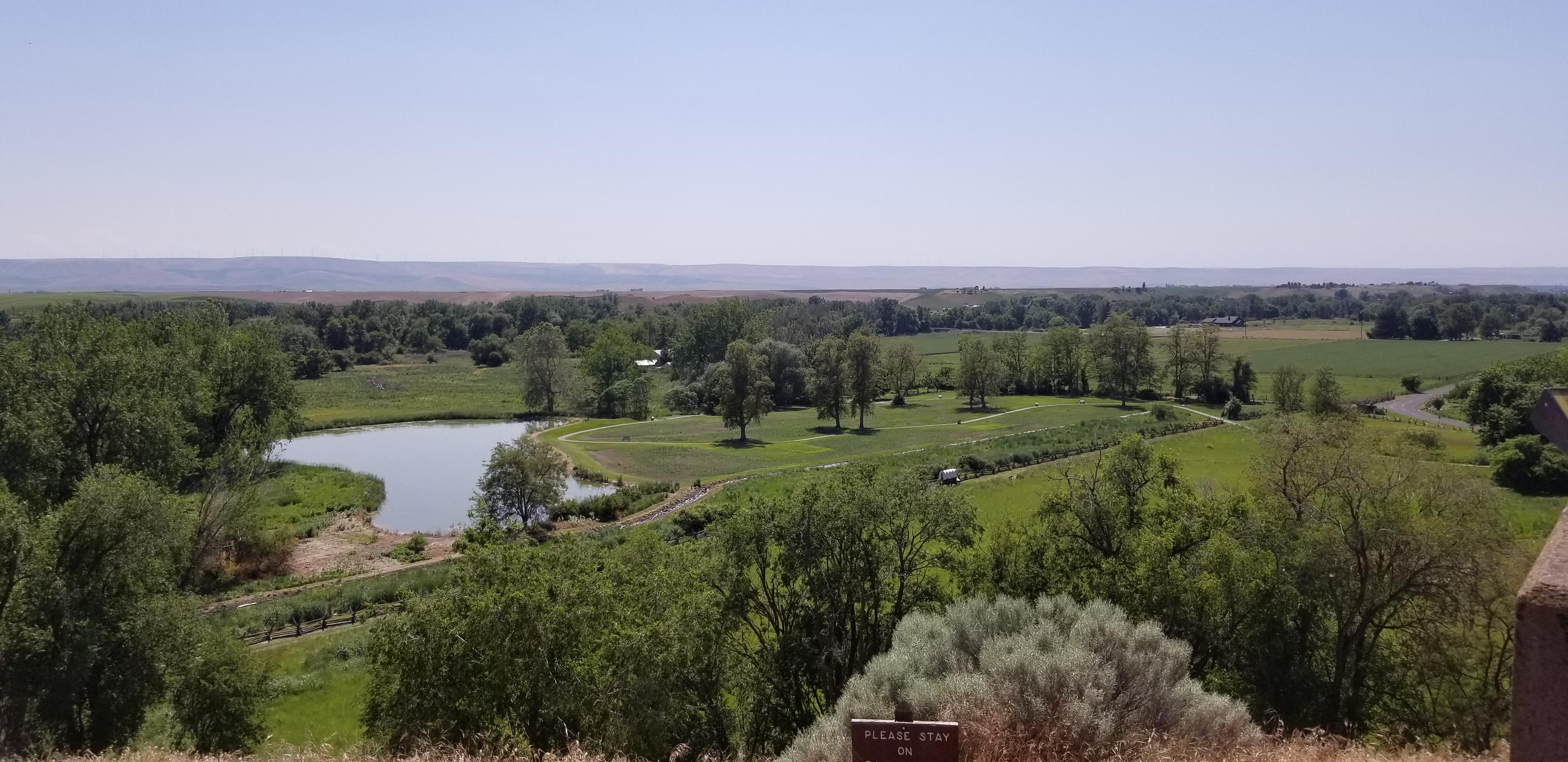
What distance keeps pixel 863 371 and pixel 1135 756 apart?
2447 inches

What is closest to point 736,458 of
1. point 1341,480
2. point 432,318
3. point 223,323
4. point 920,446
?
point 920,446

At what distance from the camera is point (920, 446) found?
5972cm

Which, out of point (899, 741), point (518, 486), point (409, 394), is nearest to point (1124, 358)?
point (518, 486)

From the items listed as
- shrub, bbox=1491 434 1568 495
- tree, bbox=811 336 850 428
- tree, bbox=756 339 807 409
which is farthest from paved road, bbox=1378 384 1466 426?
tree, bbox=756 339 807 409

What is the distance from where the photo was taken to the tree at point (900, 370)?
89500 millimetres

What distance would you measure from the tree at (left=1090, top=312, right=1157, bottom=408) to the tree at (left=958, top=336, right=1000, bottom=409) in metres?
12.2

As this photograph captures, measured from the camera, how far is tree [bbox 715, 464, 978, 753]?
1803 cm

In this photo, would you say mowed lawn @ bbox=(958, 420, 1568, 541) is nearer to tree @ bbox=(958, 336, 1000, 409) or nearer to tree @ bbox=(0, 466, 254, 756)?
tree @ bbox=(0, 466, 254, 756)

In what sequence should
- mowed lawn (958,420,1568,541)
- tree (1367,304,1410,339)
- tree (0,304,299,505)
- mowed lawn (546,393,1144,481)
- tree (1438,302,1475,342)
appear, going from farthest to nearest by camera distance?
1. tree (1367,304,1410,339)
2. tree (1438,302,1475,342)
3. mowed lawn (546,393,1144,481)
4. mowed lawn (958,420,1568,541)
5. tree (0,304,299,505)

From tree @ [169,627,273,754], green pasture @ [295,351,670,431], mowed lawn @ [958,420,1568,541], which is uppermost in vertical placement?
tree @ [169,627,273,754]

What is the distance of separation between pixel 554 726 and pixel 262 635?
17.6 meters

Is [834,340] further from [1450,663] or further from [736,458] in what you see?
[1450,663]

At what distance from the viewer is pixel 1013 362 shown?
310 ft

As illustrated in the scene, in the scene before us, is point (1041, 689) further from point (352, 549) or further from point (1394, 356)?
point (1394, 356)
